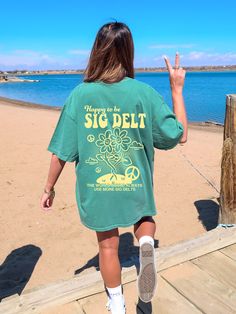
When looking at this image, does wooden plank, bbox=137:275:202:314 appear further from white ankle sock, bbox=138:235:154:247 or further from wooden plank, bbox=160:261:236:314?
white ankle sock, bbox=138:235:154:247

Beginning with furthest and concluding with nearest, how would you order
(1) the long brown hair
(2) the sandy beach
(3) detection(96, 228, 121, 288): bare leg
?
(2) the sandy beach → (3) detection(96, 228, 121, 288): bare leg → (1) the long brown hair

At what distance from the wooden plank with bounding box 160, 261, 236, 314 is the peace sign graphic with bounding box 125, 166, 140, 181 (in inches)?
47.9

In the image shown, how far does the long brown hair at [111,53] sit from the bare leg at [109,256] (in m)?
0.97

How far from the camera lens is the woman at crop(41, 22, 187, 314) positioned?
7.06 feet

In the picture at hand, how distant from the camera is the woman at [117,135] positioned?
2.15 metres

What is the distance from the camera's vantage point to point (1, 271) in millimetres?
4418

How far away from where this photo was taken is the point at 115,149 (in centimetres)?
220

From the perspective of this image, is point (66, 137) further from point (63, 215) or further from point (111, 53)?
point (63, 215)

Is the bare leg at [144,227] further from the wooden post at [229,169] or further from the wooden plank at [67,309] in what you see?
the wooden post at [229,169]

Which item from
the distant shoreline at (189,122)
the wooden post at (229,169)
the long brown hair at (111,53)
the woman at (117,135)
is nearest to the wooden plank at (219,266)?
the wooden post at (229,169)

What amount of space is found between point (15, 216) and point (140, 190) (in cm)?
393

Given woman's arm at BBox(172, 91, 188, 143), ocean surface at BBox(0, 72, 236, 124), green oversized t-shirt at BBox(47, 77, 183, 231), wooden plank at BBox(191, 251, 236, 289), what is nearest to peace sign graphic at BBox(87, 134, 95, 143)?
green oversized t-shirt at BBox(47, 77, 183, 231)

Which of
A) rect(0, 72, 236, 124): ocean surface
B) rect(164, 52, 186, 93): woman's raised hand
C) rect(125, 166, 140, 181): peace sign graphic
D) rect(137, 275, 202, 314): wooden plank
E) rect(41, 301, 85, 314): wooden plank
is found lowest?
rect(0, 72, 236, 124): ocean surface

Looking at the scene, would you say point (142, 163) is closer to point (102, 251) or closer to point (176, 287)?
point (102, 251)
